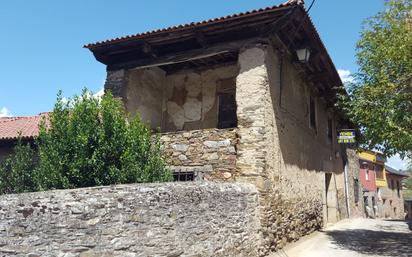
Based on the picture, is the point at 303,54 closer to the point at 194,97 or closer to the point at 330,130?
the point at 194,97

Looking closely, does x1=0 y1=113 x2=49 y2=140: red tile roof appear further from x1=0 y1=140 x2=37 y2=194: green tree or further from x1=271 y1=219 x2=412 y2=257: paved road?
x1=271 y1=219 x2=412 y2=257: paved road

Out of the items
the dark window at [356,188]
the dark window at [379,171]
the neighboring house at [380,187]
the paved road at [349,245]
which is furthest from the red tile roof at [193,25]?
the dark window at [379,171]

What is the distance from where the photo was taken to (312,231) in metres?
9.41

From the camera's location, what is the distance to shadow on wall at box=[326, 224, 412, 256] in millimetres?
7199

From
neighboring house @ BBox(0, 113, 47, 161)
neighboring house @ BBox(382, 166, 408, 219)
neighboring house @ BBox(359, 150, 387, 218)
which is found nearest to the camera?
neighboring house @ BBox(0, 113, 47, 161)

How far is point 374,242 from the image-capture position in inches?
330

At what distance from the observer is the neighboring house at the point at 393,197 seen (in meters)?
33.8

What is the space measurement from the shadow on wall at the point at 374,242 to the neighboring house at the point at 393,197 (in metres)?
25.9

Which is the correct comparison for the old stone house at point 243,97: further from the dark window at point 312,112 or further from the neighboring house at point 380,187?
the neighboring house at point 380,187

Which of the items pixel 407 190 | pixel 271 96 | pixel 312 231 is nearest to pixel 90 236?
pixel 271 96

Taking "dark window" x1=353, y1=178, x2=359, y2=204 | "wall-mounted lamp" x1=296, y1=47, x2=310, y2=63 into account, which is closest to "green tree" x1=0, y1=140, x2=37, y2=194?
"wall-mounted lamp" x1=296, y1=47, x2=310, y2=63

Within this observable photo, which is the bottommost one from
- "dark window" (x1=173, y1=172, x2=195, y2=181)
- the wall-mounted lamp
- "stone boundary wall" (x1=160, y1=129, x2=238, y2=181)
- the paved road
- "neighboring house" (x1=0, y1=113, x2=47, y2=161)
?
the paved road

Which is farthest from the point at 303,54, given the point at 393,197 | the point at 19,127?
the point at 393,197

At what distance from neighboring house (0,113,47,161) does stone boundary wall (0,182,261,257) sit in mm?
6327
